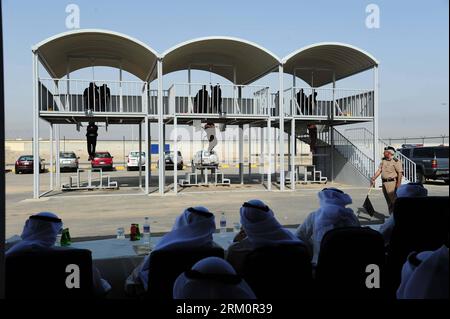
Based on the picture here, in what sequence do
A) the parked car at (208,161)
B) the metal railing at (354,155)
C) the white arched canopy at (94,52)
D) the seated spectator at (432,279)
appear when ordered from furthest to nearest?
the parked car at (208,161) → the metal railing at (354,155) → the white arched canopy at (94,52) → the seated spectator at (432,279)

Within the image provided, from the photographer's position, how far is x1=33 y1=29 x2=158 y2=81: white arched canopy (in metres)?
16.1

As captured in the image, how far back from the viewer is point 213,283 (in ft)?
7.26

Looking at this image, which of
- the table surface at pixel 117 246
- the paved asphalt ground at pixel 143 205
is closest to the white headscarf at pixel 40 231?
the table surface at pixel 117 246

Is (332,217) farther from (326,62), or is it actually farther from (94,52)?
(326,62)

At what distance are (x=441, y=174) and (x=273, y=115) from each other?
7638 millimetres

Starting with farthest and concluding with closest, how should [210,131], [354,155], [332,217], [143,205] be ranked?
[354,155] → [210,131] → [143,205] → [332,217]

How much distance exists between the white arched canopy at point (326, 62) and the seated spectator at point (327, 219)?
1423 cm

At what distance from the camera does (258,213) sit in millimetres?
3830

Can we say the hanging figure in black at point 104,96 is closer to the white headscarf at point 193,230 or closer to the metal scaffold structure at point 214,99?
the metal scaffold structure at point 214,99

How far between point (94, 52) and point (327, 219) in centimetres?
1615

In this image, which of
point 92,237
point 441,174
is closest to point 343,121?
point 441,174

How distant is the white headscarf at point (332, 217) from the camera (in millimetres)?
4543

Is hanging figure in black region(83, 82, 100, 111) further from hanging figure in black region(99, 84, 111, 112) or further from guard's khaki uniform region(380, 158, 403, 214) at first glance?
guard's khaki uniform region(380, 158, 403, 214)

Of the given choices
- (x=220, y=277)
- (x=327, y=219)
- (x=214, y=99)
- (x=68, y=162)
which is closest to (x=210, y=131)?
(x=214, y=99)
